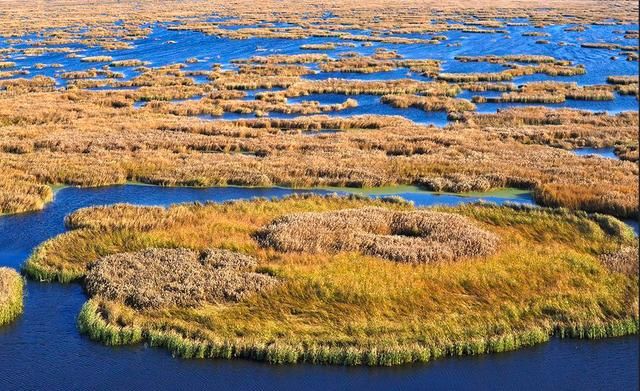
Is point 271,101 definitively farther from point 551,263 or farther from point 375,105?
point 551,263

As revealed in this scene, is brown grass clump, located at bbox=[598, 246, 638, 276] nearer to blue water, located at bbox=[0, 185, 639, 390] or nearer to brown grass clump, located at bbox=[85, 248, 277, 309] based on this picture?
blue water, located at bbox=[0, 185, 639, 390]

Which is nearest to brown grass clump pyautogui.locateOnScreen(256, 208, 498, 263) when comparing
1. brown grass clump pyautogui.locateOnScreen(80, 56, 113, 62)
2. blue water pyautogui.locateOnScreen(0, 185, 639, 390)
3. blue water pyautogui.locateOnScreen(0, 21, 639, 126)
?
blue water pyautogui.locateOnScreen(0, 185, 639, 390)

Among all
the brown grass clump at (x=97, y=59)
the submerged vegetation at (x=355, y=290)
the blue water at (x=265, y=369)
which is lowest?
the brown grass clump at (x=97, y=59)

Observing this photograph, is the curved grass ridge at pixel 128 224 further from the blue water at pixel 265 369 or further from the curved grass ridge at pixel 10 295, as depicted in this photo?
the blue water at pixel 265 369

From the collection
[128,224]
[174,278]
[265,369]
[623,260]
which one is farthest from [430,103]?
[265,369]

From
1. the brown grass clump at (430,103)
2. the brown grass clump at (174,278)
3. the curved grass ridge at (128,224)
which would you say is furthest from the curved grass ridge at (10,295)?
the brown grass clump at (430,103)

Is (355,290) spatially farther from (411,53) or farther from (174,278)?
(411,53)
